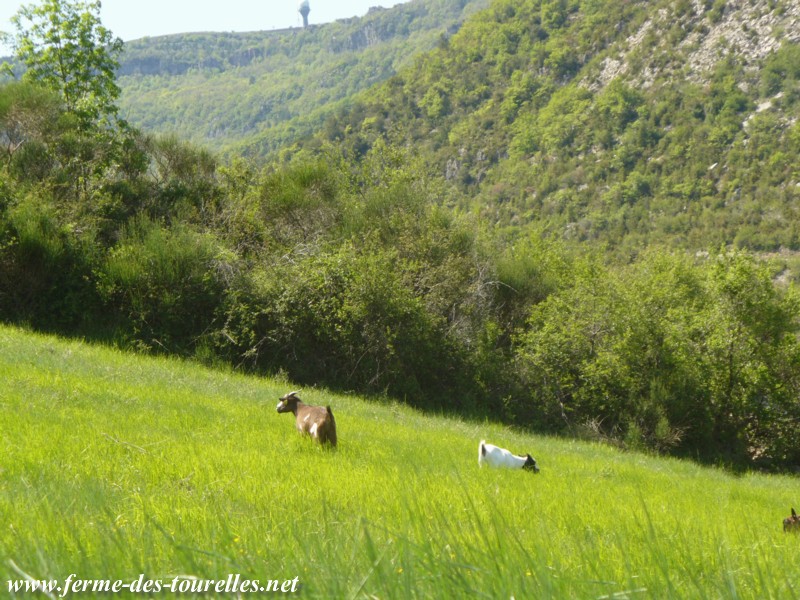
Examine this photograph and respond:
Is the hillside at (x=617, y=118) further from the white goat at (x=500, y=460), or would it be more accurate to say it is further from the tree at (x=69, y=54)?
the white goat at (x=500, y=460)

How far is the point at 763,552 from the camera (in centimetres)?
456

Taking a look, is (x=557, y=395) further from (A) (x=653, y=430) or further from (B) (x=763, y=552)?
(B) (x=763, y=552)

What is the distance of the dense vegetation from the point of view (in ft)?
78.5

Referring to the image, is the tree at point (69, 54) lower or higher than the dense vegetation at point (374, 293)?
higher

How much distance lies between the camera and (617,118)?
455ft

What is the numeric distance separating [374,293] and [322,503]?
22188 mm

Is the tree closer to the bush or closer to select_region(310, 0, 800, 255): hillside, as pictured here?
the bush

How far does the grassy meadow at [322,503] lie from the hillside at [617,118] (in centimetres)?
8574

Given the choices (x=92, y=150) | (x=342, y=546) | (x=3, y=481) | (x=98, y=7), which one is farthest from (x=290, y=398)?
(x=98, y=7)

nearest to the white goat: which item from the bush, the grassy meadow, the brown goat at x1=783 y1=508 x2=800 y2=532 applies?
the grassy meadow

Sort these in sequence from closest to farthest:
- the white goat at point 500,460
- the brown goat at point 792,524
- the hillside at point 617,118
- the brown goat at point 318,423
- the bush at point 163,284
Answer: the brown goat at point 792,524 < the brown goat at point 318,423 < the white goat at point 500,460 < the bush at point 163,284 < the hillside at point 617,118

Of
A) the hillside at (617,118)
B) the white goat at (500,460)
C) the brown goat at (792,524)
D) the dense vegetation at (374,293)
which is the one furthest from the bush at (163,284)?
the hillside at (617,118)

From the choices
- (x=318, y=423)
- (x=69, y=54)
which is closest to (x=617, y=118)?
(x=69, y=54)

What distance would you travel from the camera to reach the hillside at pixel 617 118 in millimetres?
116500
